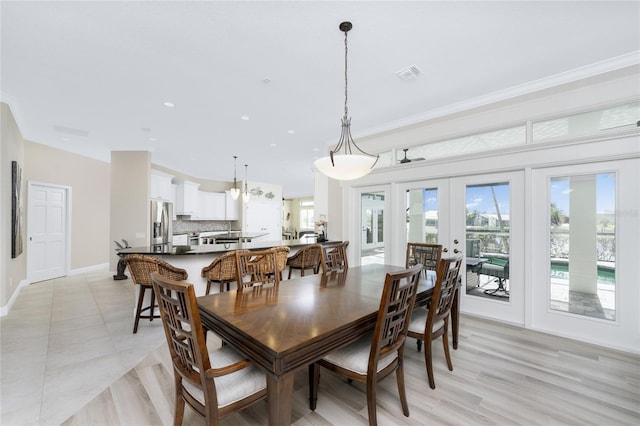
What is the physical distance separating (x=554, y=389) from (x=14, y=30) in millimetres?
5127

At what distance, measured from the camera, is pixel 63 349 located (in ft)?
8.56

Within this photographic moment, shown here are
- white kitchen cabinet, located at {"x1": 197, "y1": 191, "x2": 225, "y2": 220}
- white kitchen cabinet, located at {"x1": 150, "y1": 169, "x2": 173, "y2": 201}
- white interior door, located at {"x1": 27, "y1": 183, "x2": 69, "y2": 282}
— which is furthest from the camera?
white kitchen cabinet, located at {"x1": 197, "y1": 191, "x2": 225, "y2": 220}

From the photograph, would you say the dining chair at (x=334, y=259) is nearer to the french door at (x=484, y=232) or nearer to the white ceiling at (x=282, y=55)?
the french door at (x=484, y=232)

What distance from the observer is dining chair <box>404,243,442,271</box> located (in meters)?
3.16

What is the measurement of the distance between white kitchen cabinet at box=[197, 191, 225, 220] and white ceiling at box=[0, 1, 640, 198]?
4.80m

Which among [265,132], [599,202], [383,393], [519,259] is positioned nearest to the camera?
[383,393]

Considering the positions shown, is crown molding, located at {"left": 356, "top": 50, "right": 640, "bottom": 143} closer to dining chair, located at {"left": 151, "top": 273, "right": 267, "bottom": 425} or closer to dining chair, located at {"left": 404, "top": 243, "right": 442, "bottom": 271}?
dining chair, located at {"left": 404, "top": 243, "right": 442, "bottom": 271}

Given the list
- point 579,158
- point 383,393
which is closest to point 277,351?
point 383,393

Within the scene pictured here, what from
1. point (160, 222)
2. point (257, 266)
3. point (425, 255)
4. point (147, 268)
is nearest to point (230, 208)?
point (160, 222)

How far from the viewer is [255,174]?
8.73m

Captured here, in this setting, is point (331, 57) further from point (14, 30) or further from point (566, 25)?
point (14, 30)

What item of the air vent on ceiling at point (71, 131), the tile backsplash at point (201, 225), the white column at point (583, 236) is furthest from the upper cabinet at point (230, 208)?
the white column at point (583, 236)

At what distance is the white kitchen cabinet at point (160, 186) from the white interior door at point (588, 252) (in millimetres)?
7175

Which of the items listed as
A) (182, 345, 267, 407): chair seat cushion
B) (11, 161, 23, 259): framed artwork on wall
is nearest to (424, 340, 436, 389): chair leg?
(182, 345, 267, 407): chair seat cushion
